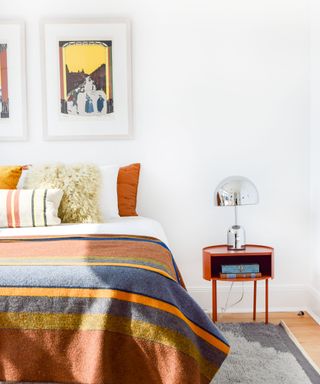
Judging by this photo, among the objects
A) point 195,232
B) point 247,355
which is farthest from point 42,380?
point 195,232

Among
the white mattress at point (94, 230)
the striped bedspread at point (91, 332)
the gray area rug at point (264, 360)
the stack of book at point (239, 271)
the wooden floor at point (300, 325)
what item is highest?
the white mattress at point (94, 230)

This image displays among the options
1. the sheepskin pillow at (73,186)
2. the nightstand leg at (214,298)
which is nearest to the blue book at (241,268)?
the nightstand leg at (214,298)

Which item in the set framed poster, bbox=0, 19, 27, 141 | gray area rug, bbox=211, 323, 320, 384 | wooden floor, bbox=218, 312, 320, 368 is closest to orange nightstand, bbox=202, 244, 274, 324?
wooden floor, bbox=218, 312, 320, 368

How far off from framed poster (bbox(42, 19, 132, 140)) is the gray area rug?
1573mm

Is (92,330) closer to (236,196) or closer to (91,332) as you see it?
(91,332)

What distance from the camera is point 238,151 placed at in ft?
11.5

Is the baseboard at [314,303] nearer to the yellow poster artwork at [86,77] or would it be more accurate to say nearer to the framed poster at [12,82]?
the yellow poster artwork at [86,77]

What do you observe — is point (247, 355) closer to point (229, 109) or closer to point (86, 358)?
point (86, 358)

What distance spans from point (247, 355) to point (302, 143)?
1.61m

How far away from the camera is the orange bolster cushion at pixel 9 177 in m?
3.02

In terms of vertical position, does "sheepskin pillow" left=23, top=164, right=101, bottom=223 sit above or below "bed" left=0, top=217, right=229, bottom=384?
above

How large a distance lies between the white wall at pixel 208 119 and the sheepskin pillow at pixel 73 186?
473mm

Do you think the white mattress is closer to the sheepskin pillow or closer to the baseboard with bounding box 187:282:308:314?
the sheepskin pillow

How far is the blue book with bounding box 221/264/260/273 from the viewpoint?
308 centimetres
